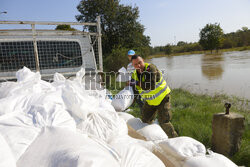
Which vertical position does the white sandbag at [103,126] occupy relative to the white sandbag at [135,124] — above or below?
above

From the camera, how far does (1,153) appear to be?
0.95 metres

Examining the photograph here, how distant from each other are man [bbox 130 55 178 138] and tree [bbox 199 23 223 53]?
135 feet

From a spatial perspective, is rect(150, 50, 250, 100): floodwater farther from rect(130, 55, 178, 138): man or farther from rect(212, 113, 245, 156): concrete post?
rect(212, 113, 245, 156): concrete post

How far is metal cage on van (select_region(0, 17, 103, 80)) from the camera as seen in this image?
10.7ft

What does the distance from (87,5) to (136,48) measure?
183 inches

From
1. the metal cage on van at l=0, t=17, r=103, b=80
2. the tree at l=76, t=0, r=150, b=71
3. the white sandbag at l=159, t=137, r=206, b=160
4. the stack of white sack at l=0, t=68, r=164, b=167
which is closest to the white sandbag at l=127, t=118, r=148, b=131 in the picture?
the stack of white sack at l=0, t=68, r=164, b=167

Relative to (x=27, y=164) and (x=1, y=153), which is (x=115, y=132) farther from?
(x=1, y=153)

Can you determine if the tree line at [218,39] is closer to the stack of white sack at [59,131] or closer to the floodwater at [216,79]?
the floodwater at [216,79]

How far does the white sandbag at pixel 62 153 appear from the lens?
0.93 meters

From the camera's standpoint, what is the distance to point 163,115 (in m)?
2.71

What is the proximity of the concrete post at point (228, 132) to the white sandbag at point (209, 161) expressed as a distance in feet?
2.15

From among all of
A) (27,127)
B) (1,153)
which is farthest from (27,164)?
(27,127)

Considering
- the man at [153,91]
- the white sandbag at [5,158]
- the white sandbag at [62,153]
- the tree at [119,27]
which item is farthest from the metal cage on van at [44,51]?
the tree at [119,27]

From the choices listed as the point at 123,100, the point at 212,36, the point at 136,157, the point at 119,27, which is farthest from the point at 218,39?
the point at 136,157
